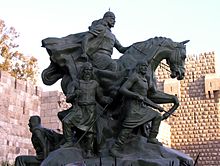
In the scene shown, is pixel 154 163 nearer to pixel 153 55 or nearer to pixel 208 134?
pixel 153 55

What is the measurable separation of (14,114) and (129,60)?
39.7 feet

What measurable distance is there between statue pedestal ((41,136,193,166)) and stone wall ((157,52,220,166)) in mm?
30367

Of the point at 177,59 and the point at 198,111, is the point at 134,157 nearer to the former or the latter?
the point at 177,59

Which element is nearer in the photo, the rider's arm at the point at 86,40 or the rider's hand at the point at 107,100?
the rider's hand at the point at 107,100

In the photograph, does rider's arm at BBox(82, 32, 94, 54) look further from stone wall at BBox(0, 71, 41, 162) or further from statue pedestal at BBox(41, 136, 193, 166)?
stone wall at BBox(0, 71, 41, 162)

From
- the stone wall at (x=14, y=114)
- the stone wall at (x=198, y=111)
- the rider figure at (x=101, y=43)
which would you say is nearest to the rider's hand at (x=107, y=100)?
the rider figure at (x=101, y=43)

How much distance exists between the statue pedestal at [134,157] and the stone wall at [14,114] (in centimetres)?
1142

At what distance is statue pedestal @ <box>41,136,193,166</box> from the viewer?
7008 millimetres

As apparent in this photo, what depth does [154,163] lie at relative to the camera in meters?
6.92

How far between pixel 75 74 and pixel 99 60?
479 millimetres

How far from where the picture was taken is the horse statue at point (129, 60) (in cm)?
796

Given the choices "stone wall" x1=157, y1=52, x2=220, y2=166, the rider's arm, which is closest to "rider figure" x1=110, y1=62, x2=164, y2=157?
the rider's arm

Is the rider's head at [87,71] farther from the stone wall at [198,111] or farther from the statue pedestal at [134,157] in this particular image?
the stone wall at [198,111]

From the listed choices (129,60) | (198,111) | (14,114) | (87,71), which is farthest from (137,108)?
(198,111)
